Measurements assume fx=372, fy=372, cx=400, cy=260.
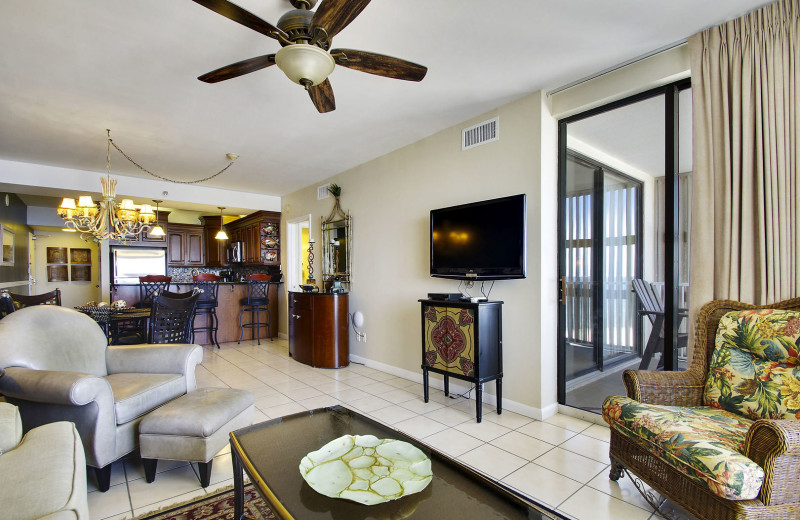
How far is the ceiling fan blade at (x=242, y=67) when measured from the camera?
194cm

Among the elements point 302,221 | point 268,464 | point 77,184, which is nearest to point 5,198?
point 77,184

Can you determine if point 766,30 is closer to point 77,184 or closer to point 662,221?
point 662,221

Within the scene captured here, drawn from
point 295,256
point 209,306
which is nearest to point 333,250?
point 295,256

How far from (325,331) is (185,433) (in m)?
2.77

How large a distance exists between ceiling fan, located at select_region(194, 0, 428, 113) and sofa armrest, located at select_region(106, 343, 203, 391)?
1.83 m

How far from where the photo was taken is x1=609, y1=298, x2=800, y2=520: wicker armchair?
134cm

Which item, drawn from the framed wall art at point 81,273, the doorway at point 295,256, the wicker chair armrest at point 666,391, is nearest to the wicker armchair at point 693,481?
the wicker chair armrest at point 666,391

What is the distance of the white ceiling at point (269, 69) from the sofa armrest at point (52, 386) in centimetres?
199

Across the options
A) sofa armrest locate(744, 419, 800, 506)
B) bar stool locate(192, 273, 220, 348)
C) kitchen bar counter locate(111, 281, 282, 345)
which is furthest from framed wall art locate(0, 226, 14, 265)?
sofa armrest locate(744, 419, 800, 506)

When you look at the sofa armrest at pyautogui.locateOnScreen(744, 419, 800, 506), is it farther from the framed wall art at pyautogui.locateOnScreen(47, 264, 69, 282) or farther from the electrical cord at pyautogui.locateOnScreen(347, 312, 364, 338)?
the framed wall art at pyautogui.locateOnScreen(47, 264, 69, 282)

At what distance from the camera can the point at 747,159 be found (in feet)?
6.89

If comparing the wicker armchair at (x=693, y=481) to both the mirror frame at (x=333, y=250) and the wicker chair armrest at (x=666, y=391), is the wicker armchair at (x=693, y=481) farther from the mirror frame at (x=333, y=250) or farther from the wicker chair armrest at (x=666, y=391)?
the mirror frame at (x=333, y=250)

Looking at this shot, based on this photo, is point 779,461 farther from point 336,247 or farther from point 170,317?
point 336,247

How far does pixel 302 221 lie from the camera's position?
6.46 meters
